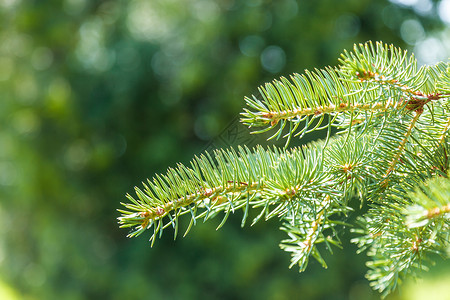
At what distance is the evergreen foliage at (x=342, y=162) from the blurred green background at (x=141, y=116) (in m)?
2.24

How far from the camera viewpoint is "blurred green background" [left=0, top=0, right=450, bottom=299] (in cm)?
264

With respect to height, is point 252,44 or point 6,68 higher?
point 6,68

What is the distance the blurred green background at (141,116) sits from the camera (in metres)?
2.64

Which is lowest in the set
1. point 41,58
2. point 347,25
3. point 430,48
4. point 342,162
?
point 342,162

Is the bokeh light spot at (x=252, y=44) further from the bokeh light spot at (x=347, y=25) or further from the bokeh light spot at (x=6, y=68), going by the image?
the bokeh light spot at (x=6, y=68)

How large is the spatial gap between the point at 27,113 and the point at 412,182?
116 inches

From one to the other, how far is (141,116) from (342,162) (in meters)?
2.67

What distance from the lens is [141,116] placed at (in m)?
2.91

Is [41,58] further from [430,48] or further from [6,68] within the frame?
[430,48]

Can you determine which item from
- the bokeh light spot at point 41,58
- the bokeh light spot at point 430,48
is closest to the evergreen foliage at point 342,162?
the bokeh light spot at point 430,48

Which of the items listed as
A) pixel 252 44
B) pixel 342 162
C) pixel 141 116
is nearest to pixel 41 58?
pixel 141 116

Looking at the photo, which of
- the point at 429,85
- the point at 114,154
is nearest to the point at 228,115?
the point at 114,154

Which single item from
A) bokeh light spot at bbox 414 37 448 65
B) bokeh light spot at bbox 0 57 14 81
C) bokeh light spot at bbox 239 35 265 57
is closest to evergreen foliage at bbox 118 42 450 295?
bokeh light spot at bbox 414 37 448 65

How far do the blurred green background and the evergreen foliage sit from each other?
224 cm
